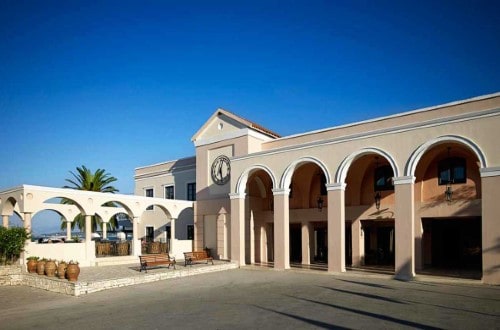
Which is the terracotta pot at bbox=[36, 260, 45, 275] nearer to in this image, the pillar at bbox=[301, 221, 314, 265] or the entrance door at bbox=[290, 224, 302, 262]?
the pillar at bbox=[301, 221, 314, 265]

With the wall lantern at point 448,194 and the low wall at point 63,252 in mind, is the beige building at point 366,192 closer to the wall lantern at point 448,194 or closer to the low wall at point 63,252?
the wall lantern at point 448,194

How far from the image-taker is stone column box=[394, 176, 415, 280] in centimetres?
1483

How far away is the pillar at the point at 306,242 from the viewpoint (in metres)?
20.9

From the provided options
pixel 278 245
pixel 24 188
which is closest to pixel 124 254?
Answer: pixel 24 188

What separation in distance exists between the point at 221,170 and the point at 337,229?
885 cm

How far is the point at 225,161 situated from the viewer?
23656mm

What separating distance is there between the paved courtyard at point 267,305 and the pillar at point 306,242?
5164 millimetres

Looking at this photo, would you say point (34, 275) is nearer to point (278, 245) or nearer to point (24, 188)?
point (24, 188)

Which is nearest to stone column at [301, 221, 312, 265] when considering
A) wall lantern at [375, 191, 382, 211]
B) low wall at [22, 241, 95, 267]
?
wall lantern at [375, 191, 382, 211]

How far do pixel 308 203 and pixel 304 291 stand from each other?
9.04 m

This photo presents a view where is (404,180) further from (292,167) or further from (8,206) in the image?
(8,206)

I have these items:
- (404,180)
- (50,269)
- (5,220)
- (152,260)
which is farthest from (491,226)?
(5,220)

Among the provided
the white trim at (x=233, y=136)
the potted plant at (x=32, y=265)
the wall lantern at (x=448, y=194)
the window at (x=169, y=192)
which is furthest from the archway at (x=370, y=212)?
the window at (x=169, y=192)

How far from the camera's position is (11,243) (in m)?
17.0
